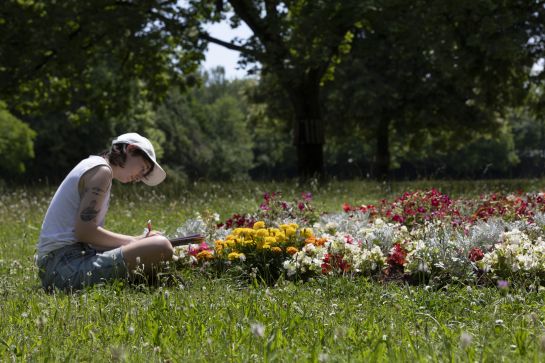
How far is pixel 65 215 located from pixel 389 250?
299 centimetres

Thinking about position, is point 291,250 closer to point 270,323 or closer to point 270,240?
point 270,240

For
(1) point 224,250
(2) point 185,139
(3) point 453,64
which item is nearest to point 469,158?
(2) point 185,139

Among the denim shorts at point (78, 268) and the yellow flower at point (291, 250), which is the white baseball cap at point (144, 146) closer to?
the denim shorts at point (78, 268)

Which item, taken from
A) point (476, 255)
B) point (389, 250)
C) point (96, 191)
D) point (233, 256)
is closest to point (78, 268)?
point (96, 191)

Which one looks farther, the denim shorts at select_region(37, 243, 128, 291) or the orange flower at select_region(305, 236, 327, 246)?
the orange flower at select_region(305, 236, 327, 246)

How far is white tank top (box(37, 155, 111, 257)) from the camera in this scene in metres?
5.79

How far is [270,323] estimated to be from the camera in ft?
13.9

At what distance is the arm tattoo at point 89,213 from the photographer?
5719mm

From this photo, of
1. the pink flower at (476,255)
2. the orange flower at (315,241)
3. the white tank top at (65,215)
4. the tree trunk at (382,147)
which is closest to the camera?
the white tank top at (65,215)

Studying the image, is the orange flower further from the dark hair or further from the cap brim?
the dark hair

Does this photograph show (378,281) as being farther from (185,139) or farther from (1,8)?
(185,139)

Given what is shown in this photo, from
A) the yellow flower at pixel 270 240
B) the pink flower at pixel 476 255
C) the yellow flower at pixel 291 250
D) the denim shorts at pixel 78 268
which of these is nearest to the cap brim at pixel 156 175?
the denim shorts at pixel 78 268

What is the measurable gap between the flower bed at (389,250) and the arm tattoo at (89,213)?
3.24ft

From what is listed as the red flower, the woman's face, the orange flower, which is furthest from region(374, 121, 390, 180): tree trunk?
the woman's face
